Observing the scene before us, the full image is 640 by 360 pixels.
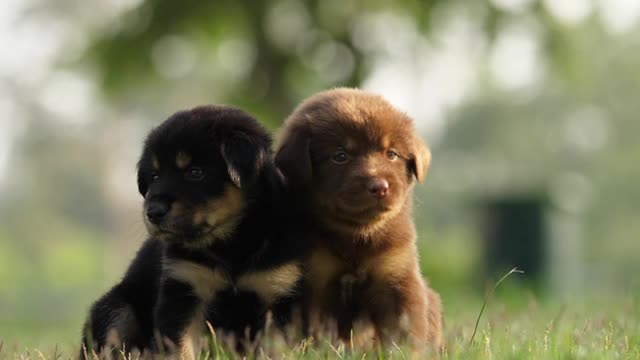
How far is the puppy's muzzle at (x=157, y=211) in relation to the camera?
4.94 m

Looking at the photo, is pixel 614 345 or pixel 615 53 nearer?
pixel 614 345

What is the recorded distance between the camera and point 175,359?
477 cm

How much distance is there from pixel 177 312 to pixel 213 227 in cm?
42

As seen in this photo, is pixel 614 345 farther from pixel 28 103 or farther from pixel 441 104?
pixel 28 103

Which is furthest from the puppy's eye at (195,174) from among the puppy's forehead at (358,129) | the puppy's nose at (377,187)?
the puppy's nose at (377,187)

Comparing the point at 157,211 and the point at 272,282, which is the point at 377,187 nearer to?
the point at 272,282

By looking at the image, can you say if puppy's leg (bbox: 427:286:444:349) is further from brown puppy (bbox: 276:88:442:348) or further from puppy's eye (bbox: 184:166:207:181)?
puppy's eye (bbox: 184:166:207:181)

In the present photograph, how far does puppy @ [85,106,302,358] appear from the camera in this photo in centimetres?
503

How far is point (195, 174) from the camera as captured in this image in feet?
16.8

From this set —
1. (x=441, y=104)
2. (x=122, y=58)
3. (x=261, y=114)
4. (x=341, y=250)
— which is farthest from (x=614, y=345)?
(x=441, y=104)

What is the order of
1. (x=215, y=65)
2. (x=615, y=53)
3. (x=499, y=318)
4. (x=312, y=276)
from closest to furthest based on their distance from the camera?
(x=312, y=276), (x=499, y=318), (x=215, y=65), (x=615, y=53)

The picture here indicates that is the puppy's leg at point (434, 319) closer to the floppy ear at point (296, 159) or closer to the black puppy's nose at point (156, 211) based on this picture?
the floppy ear at point (296, 159)

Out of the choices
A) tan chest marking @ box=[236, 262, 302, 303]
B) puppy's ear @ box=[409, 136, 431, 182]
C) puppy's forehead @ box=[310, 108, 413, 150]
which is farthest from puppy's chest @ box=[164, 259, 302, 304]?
puppy's ear @ box=[409, 136, 431, 182]

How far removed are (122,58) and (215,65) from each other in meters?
→ 1.69
